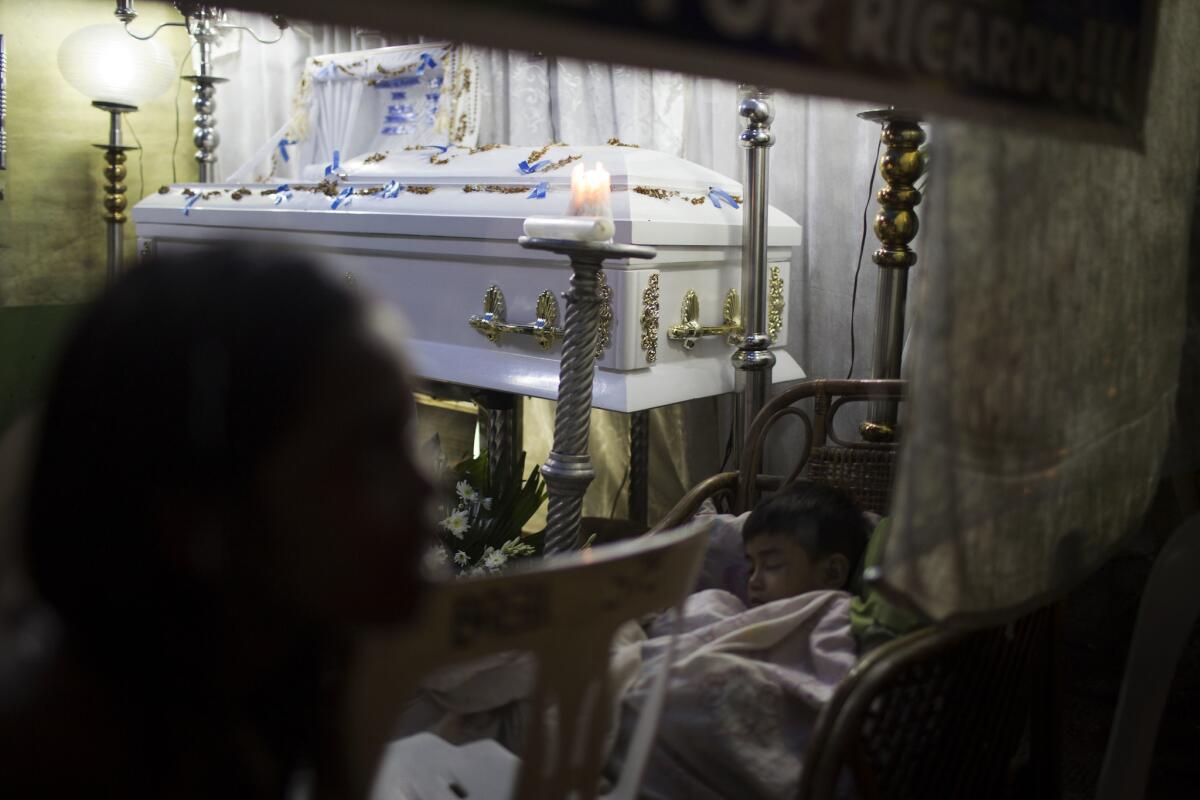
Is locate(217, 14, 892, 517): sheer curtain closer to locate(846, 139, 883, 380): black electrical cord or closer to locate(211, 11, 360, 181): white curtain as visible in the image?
locate(846, 139, 883, 380): black electrical cord

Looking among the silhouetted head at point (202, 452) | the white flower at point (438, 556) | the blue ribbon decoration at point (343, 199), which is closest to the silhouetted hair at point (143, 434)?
the silhouetted head at point (202, 452)

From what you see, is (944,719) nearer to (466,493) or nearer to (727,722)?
(727,722)

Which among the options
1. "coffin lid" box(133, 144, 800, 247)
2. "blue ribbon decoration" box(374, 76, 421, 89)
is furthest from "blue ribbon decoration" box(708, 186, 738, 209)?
"blue ribbon decoration" box(374, 76, 421, 89)

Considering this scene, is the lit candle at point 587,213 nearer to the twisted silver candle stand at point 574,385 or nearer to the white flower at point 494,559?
the twisted silver candle stand at point 574,385

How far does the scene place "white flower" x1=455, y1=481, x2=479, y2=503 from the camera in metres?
1.78

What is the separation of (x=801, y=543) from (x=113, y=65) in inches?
113

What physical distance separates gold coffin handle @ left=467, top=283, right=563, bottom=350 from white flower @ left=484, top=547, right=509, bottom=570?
570 millimetres

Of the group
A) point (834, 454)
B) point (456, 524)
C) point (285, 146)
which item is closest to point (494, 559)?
point (456, 524)

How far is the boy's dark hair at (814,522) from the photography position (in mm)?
1537

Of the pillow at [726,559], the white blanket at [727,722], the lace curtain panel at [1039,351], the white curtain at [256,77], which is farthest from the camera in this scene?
the white curtain at [256,77]

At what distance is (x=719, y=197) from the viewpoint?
2383mm

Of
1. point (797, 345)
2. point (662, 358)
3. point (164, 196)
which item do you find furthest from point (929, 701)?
point (164, 196)

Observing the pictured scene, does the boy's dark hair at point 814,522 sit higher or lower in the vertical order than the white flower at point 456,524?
higher

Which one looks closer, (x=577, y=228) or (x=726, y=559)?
(x=577, y=228)
